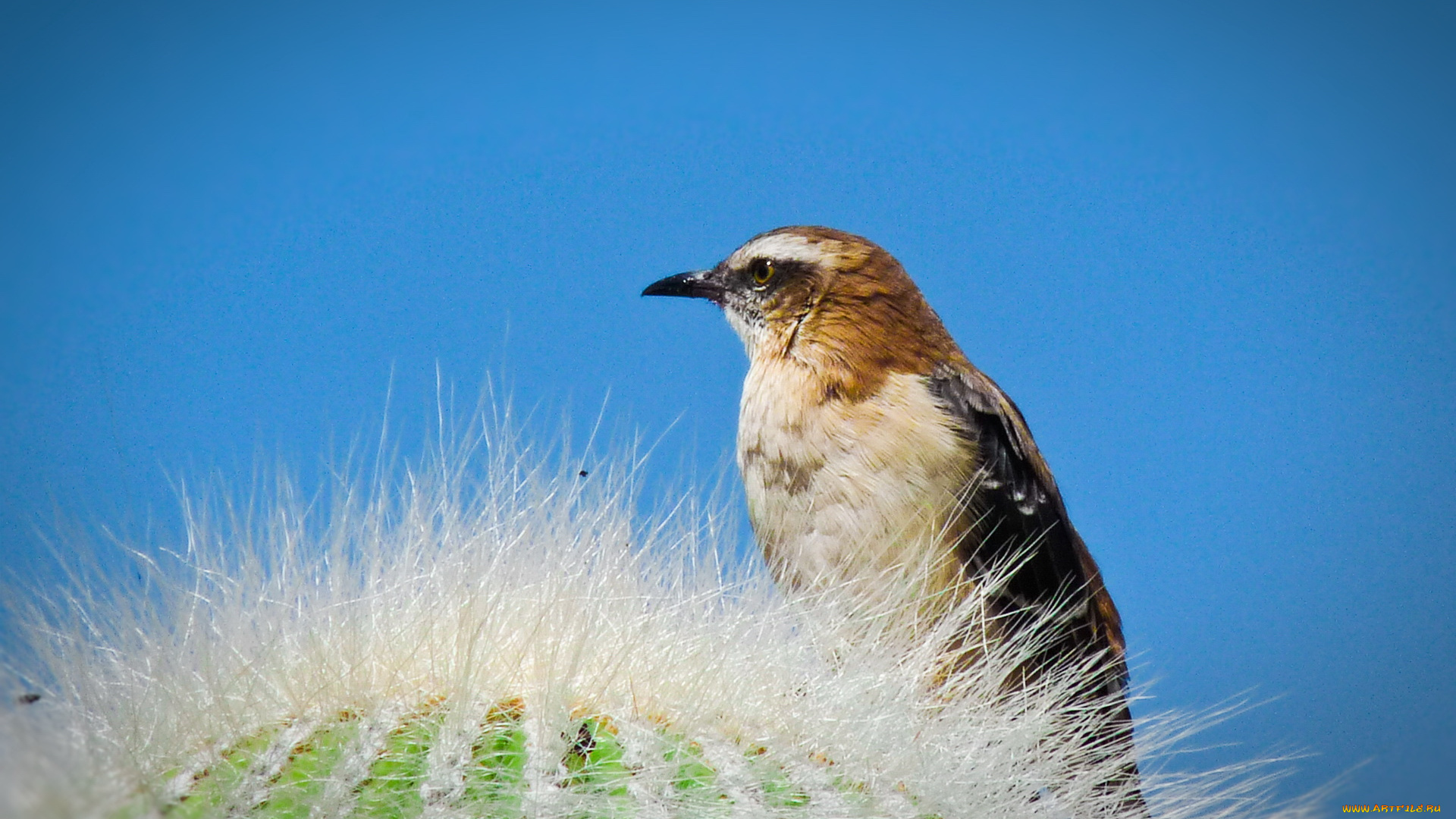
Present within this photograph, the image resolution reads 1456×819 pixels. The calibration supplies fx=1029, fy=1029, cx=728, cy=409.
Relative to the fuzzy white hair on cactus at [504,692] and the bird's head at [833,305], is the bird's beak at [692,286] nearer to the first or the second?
the bird's head at [833,305]

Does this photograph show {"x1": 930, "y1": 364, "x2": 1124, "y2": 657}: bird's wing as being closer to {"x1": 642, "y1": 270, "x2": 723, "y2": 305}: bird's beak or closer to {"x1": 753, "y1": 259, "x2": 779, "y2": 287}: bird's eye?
{"x1": 753, "y1": 259, "x2": 779, "y2": 287}: bird's eye

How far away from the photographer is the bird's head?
2.21 metres

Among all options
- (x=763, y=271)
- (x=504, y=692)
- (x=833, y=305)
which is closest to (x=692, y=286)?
(x=763, y=271)

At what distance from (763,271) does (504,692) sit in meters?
1.34

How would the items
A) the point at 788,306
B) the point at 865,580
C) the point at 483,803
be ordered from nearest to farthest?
the point at 483,803 < the point at 865,580 < the point at 788,306

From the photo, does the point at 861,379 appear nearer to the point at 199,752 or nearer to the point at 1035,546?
the point at 1035,546

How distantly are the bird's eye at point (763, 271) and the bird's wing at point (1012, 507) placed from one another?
1.42 feet

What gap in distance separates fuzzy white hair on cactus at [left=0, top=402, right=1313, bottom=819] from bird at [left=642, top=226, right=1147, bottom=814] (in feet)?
1.27

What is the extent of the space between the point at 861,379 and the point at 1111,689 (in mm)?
798

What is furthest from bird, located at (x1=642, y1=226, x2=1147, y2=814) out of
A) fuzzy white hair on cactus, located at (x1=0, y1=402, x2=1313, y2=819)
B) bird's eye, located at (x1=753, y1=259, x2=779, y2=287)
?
fuzzy white hair on cactus, located at (x1=0, y1=402, x2=1313, y2=819)

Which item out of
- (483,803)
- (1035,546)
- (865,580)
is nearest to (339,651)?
(483,803)

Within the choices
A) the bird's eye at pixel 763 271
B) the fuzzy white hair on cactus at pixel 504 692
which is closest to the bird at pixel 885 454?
the bird's eye at pixel 763 271

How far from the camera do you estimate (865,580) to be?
185cm

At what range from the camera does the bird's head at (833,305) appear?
221cm
